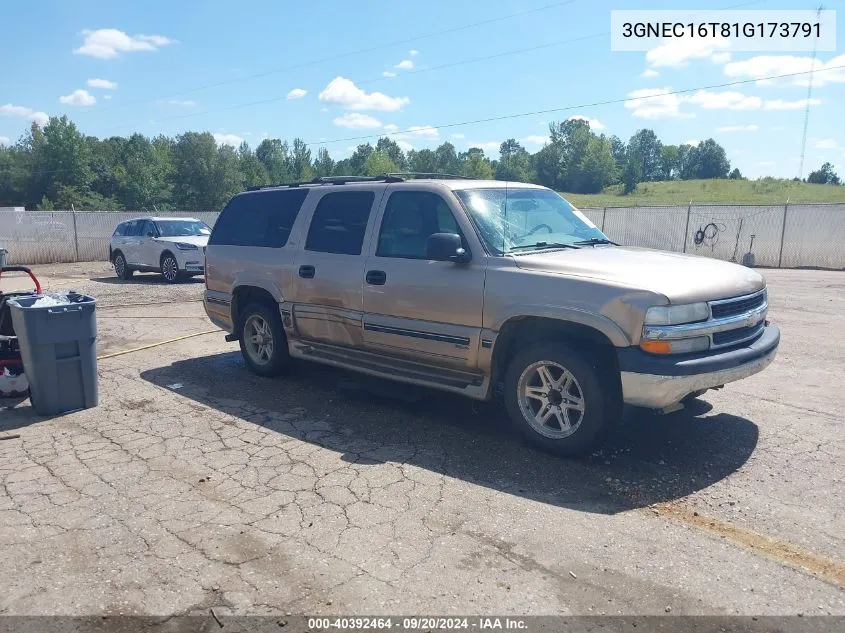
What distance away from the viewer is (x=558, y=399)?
484 cm

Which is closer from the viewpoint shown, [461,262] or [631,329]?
[631,329]

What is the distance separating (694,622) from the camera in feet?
9.62

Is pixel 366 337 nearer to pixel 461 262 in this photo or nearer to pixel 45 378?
pixel 461 262

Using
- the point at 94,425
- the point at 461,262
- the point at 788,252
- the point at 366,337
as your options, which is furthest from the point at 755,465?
the point at 788,252

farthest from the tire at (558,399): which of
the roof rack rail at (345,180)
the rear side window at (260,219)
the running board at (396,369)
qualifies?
the rear side window at (260,219)

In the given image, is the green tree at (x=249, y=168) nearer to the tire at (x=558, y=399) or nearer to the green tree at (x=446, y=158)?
the green tree at (x=446, y=158)

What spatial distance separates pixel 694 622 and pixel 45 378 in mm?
5421

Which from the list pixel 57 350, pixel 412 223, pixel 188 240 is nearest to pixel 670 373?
pixel 412 223

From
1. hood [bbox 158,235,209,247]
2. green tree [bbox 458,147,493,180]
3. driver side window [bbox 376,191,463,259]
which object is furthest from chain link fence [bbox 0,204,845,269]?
green tree [bbox 458,147,493,180]

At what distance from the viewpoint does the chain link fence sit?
21.0 meters

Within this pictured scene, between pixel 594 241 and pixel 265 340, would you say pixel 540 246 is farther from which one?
pixel 265 340

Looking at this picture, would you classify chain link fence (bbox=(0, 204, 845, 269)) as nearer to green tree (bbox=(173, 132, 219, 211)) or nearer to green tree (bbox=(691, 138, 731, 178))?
green tree (bbox=(173, 132, 219, 211))

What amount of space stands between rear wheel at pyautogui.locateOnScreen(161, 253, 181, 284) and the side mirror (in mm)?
13310

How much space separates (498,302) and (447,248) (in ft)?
1.90
